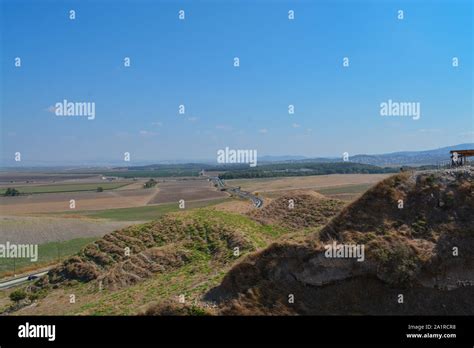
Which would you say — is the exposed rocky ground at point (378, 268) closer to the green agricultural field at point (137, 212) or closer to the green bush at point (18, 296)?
the green bush at point (18, 296)

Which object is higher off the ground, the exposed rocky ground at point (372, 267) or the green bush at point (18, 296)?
the exposed rocky ground at point (372, 267)

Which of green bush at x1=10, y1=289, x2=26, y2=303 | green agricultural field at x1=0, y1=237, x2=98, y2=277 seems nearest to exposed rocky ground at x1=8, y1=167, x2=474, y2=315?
green bush at x1=10, y1=289, x2=26, y2=303

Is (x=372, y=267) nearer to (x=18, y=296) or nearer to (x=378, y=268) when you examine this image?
(x=378, y=268)

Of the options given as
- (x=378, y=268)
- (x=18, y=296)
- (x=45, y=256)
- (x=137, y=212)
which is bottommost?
(x=45, y=256)

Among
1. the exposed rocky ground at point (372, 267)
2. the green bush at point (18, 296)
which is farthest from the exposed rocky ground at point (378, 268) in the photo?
the green bush at point (18, 296)

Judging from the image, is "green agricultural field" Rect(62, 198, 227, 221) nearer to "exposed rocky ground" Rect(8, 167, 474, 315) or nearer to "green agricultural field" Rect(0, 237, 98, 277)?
"green agricultural field" Rect(0, 237, 98, 277)

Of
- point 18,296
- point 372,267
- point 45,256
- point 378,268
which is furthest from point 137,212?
point 378,268

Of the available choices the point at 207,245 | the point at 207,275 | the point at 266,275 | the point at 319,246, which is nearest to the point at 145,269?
the point at 207,245

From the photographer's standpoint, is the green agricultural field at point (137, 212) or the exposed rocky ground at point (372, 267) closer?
the exposed rocky ground at point (372, 267)
